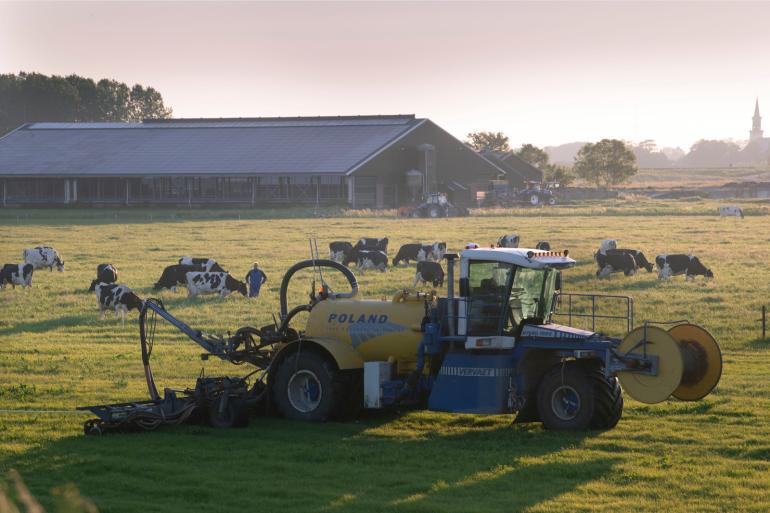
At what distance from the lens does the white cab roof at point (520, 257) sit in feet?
53.5

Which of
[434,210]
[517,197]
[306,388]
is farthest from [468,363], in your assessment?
[517,197]

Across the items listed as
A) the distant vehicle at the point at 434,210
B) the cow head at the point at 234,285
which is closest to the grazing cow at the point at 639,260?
the cow head at the point at 234,285

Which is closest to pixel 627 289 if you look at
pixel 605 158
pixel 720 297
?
pixel 720 297

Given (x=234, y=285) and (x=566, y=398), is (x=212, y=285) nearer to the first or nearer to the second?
(x=234, y=285)

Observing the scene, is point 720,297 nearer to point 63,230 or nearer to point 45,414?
point 45,414

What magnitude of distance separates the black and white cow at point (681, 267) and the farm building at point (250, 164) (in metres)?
51.0

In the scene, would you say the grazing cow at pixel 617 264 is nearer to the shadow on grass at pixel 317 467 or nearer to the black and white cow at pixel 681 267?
the black and white cow at pixel 681 267

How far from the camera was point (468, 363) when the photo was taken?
1619 centimetres

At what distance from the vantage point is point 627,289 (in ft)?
115

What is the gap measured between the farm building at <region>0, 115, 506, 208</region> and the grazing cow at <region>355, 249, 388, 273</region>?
45067 mm

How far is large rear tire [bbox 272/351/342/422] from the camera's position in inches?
658

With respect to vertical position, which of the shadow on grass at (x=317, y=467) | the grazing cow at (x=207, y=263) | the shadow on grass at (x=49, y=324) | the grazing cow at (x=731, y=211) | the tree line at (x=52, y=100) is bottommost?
the shadow on grass at (x=317, y=467)

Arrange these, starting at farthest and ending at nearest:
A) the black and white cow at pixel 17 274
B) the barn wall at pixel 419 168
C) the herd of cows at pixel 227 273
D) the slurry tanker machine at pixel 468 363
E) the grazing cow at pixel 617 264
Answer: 1. the barn wall at pixel 419 168
2. the grazing cow at pixel 617 264
3. the black and white cow at pixel 17 274
4. the herd of cows at pixel 227 273
5. the slurry tanker machine at pixel 468 363

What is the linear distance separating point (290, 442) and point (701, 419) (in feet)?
20.0
